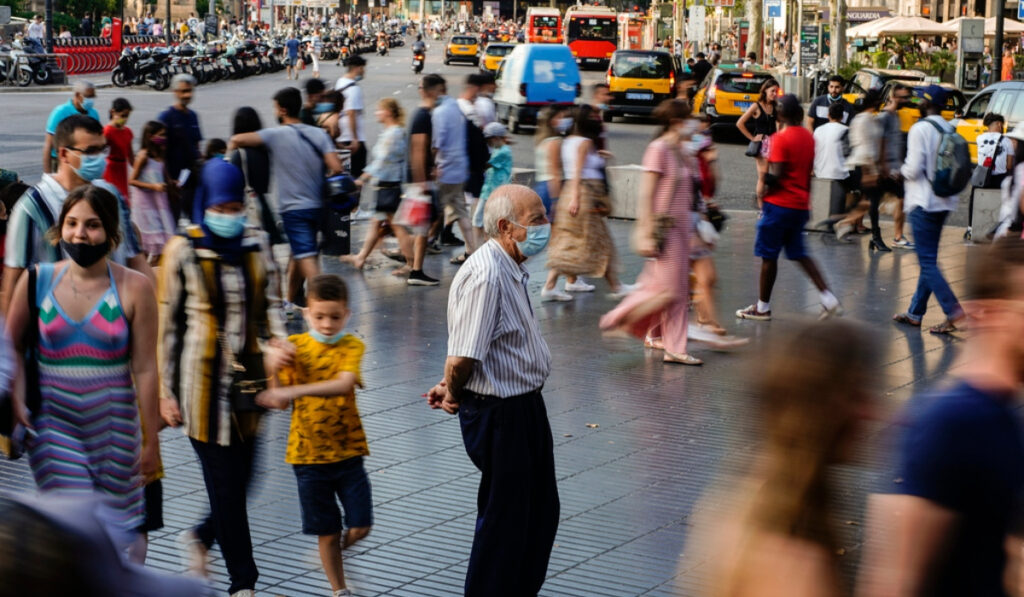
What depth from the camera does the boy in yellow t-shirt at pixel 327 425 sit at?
5172 mm

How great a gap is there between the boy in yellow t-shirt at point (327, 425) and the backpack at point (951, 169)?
6.22m

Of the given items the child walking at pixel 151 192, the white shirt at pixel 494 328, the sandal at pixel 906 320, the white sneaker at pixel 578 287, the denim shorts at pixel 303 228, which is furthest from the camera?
the white sneaker at pixel 578 287

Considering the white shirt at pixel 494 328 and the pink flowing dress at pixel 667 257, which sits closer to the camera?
the white shirt at pixel 494 328

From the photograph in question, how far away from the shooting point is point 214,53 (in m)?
48.8

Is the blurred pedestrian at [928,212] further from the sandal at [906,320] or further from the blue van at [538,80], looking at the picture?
the blue van at [538,80]

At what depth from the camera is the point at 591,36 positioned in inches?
2270

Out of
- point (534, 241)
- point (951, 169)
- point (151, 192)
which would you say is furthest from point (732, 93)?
point (534, 241)

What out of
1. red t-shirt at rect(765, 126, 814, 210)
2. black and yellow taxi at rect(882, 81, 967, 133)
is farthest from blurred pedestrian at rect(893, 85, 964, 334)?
black and yellow taxi at rect(882, 81, 967, 133)

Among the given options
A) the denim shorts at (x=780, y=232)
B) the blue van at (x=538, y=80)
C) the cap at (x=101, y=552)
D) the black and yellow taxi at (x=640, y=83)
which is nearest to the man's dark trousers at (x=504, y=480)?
the cap at (x=101, y=552)

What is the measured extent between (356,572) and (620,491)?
156cm

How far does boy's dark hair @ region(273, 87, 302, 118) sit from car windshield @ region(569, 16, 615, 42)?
48208 mm

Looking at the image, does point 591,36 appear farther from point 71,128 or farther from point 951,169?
point 71,128

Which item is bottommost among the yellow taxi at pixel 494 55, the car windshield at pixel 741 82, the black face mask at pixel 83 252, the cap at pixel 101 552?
the cap at pixel 101 552

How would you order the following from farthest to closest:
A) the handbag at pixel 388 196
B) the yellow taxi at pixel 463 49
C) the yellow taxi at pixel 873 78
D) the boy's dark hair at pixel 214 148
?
the yellow taxi at pixel 463 49
the yellow taxi at pixel 873 78
the handbag at pixel 388 196
the boy's dark hair at pixel 214 148
